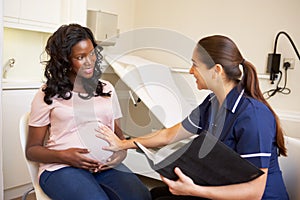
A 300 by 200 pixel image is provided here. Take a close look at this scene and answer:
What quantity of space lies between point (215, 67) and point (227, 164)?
35 centimetres

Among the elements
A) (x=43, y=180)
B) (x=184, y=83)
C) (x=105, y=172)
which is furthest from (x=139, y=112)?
(x=43, y=180)

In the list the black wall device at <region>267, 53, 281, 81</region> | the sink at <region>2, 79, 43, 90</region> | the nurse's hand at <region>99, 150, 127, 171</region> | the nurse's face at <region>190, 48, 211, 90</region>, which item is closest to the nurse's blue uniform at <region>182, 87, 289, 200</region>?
the nurse's face at <region>190, 48, 211, 90</region>

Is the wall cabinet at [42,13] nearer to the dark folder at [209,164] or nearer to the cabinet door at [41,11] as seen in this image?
the cabinet door at [41,11]

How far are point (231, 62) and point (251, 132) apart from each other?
263 millimetres

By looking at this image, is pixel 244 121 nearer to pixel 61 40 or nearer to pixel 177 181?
pixel 177 181

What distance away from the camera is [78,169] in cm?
132

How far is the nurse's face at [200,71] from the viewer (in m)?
1.24

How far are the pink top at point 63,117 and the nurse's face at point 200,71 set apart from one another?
455mm

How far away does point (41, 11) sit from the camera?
7.75ft

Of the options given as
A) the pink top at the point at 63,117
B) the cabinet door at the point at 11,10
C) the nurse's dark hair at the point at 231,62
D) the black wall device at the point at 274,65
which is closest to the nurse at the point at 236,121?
the nurse's dark hair at the point at 231,62

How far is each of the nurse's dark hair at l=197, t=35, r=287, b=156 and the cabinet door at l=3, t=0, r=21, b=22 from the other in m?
1.47

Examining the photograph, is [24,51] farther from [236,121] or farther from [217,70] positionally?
[236,121]

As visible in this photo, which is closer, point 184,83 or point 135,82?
point 135,82

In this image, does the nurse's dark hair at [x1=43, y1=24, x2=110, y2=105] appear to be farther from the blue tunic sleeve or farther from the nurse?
the blue tunic sleeve
